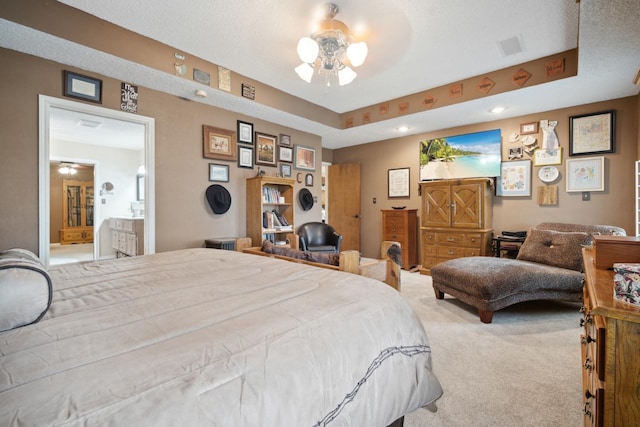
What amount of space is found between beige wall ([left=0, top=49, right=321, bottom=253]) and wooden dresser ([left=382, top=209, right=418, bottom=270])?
4.46 feet

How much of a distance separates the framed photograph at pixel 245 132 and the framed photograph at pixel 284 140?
0.57m

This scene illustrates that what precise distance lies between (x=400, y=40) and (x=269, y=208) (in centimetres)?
289

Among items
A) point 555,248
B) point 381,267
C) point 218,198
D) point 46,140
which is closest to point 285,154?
point 218,198

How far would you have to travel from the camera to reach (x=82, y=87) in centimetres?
279

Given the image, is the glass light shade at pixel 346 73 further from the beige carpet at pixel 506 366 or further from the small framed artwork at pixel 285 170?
the beige carpet at pixel 506 366

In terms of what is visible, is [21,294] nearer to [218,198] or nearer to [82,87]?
[82,87]

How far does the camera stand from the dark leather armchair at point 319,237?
4.50 m

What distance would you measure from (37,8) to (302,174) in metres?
3.57

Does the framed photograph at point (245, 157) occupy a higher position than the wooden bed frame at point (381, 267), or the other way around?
the framed photograph at point (245, 157)

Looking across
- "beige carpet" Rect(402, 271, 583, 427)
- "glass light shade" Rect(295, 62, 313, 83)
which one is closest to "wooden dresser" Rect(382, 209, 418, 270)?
"beige carpet" Rect(402, 271, 583, 427)

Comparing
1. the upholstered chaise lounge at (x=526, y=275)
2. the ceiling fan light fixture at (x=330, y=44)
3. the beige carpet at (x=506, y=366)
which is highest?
the ceiling fan light fixture at (x=330, y=44)

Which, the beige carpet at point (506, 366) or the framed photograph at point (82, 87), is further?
the framed photograph at point (82, 87)

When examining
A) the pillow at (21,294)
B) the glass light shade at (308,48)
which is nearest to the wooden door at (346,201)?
the glass light shade at (308,48)

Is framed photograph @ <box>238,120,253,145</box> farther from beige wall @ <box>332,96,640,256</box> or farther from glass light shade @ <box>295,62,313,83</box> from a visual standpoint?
beige wall @ <box>332,96,640,256</box>
